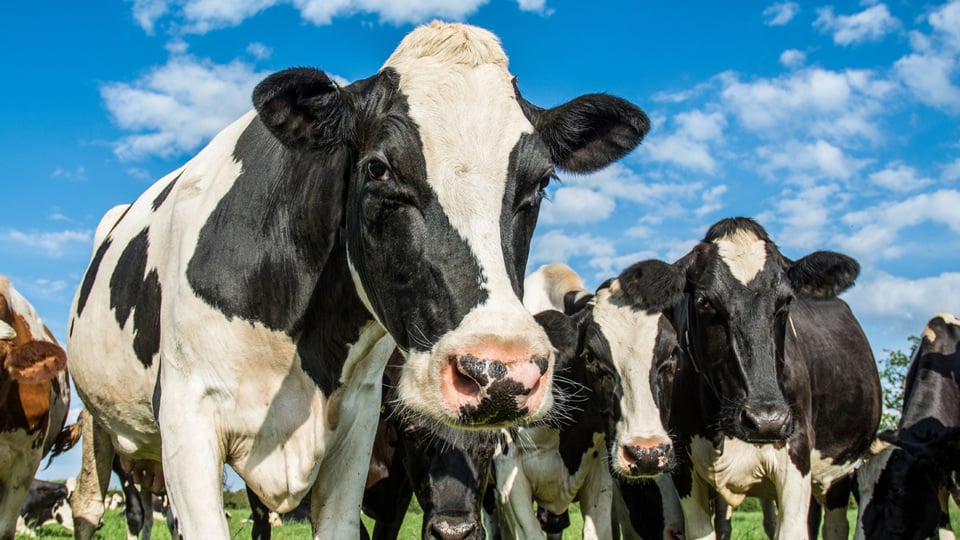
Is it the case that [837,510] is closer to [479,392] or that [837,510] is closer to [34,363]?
[34,363]

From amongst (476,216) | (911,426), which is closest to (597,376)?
(911,426)

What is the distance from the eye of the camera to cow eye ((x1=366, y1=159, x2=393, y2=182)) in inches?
138

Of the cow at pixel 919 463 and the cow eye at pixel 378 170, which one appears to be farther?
the cow at pixel 919 463

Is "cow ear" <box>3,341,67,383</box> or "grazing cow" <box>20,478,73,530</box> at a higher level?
"cow ear" <box>3,341,67,383</box>

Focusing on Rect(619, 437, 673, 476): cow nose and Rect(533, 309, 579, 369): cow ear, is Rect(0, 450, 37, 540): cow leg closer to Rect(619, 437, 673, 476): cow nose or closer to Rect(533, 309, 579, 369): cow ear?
Rect(533, 309, 579, 369): cow ear

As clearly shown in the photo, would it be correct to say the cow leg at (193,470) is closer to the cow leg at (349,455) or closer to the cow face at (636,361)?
the cow leg at (349,455)

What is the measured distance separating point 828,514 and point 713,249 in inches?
139

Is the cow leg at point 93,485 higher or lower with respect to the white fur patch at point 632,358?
lower

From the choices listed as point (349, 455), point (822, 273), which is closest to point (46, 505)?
point (822, 273)

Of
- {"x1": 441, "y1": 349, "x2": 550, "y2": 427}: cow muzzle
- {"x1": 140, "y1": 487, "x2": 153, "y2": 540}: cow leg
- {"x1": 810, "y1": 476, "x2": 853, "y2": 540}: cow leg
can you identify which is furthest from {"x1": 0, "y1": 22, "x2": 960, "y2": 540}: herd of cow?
{"x1": 140, "y1": 487, "x2": 153, "y2": 540}: cow leg

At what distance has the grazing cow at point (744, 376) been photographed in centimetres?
691

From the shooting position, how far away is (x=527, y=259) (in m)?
3.75

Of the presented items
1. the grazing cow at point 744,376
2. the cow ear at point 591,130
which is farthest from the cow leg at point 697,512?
the cow ear at point 591,130

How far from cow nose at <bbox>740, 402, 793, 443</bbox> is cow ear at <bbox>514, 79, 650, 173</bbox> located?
9.18 feet
